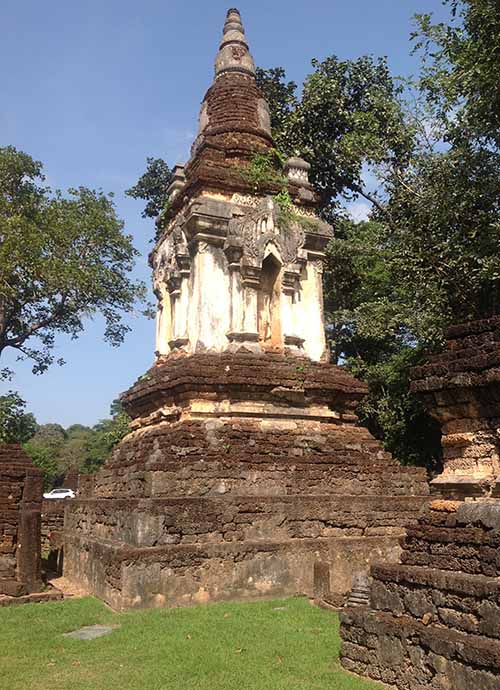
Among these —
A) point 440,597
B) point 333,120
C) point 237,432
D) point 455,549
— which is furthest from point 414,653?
point 333,120

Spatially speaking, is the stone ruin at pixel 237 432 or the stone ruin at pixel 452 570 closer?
the stone ruin at pixel 452 570

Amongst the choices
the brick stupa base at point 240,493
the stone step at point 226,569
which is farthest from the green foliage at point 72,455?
the stone step at point 226,569

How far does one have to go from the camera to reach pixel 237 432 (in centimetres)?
1021

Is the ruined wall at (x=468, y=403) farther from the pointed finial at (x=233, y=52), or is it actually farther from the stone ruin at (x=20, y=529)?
the pointed finial at (x=233, y=52)

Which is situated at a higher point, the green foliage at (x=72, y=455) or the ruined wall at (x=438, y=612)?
the green foliage at (x=72, y=455)

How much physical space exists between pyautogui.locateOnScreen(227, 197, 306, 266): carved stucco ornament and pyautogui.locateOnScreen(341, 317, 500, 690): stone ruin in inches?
249

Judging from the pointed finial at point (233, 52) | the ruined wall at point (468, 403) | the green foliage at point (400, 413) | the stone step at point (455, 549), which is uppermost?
the pointed finial at point (233, 52)

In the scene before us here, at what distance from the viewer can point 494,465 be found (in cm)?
536

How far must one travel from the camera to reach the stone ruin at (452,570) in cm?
470

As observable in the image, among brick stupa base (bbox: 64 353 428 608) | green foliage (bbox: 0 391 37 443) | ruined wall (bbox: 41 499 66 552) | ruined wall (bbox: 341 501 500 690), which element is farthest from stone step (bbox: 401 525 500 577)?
green foliage (bbox: 0 391 37 443)

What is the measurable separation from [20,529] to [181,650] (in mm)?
5470

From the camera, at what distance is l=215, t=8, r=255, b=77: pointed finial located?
14469 millimetres

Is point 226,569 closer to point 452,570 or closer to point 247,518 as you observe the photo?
point 247,518

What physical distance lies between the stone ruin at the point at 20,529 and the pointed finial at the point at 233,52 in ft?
30.1
